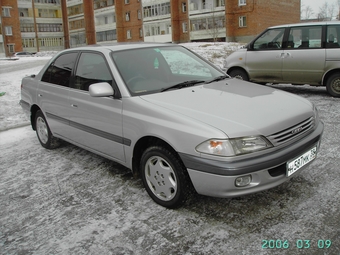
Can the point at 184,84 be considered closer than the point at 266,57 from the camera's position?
Yes

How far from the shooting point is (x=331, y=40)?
7590mm

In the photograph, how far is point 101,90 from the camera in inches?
134

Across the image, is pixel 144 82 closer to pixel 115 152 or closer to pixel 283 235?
pixel 115 152

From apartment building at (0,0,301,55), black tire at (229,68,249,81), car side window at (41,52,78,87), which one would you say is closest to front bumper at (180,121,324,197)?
car side window at (41,52,78,87)

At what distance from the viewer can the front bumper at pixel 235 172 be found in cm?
266

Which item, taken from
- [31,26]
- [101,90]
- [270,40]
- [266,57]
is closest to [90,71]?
[101,90]

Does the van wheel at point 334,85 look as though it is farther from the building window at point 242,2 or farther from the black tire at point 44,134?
the building window at point 242,2

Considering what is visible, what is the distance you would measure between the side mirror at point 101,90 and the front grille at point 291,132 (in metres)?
1.68

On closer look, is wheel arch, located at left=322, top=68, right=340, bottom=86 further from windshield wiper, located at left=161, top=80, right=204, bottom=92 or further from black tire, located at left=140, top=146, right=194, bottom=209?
black tire, located at left=140, top=146, right=194, bottom=209

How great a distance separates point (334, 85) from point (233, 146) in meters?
6.16

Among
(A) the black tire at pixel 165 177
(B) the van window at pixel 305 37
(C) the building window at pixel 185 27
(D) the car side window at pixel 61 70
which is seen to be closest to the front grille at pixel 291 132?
(A) the black tire at pixel 165 177

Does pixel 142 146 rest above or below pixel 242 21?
below

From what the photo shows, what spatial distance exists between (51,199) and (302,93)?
23.4 feet

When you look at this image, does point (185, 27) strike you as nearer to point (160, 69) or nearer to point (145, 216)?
point (160, 69)
